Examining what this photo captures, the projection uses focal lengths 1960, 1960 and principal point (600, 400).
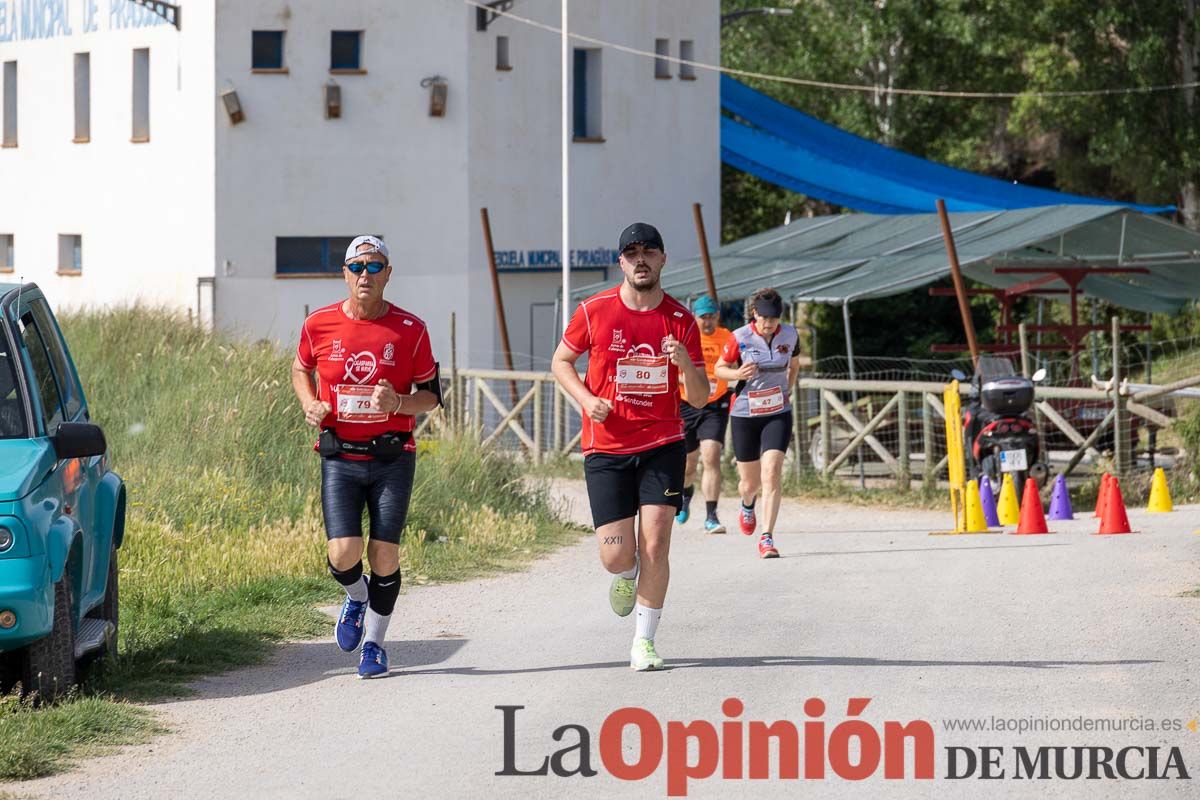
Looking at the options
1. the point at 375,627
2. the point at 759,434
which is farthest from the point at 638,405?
the point at 759,434

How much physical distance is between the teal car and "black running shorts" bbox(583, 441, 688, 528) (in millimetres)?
2208

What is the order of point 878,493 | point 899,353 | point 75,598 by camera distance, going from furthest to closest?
point 899,353 < point 878,493 < point 75,598

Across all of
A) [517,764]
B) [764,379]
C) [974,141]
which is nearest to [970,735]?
[517,764]

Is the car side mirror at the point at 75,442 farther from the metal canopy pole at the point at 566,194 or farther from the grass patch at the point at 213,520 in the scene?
the metal canopy pole at the point at 566,194

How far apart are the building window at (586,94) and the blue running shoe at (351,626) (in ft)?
82.7

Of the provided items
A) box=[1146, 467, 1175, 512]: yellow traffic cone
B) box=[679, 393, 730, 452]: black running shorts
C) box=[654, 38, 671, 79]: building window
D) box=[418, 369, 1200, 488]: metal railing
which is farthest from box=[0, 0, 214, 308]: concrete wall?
box=[1146, 467, 1175, 512]: yellow traffic cone

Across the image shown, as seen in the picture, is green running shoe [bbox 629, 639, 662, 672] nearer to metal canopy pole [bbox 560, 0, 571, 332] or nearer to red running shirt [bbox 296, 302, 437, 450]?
red running shirt [bbox 296, 302, 437, 450]

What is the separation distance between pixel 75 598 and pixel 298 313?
23031 mm

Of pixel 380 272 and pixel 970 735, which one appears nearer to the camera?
pixel 970 735

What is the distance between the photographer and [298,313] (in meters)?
31.2

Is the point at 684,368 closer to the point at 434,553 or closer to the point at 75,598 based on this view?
the point at 75,598

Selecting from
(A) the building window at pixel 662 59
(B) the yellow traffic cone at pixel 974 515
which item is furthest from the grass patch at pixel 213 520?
(A) the building window at pixel 662 59

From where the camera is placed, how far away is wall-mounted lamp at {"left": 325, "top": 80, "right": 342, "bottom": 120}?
101ft

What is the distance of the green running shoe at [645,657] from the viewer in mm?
8914
